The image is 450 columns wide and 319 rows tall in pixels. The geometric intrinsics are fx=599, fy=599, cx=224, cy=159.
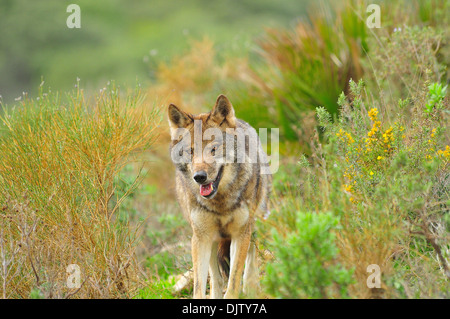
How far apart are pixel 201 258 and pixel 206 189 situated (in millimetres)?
679

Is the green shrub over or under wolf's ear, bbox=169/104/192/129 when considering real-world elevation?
under

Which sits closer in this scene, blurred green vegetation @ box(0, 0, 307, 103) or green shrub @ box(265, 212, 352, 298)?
green shrub @ box(265, 212, 352, 298)

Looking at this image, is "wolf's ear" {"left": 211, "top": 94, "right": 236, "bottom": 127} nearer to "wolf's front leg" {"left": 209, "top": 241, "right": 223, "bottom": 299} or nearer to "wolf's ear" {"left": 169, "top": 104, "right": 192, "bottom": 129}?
"wolf's ear" {"left": 169, "top": 104, "right": 192, "bottom": 129}

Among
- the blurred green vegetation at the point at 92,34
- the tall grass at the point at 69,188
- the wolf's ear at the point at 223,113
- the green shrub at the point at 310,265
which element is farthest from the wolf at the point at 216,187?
the blurred green vegetation at the point at 92,34

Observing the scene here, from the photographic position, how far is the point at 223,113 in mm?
5605

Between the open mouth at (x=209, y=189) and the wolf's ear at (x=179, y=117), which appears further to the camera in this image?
the wolf's ear at (x=179, y=117)

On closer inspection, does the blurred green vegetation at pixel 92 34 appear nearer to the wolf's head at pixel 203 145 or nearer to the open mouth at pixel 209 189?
the wolf's head at pixel 203 145

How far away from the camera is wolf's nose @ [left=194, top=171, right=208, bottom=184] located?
16.8 ft

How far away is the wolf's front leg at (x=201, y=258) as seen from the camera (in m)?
5.36

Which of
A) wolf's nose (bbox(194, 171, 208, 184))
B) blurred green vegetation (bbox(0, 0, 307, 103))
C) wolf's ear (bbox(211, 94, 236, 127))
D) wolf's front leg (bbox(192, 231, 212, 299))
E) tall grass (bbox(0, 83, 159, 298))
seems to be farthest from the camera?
blurred green vegetation (bbox(0, 0, 307, 103))

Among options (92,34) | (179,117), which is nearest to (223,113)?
(179,117)

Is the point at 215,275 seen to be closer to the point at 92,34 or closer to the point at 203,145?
the point at 203,145

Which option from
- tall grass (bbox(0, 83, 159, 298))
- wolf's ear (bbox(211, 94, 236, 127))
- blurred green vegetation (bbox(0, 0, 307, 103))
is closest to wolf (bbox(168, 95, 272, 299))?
wolf's ear (bbox(211, 94, 236, 127))
